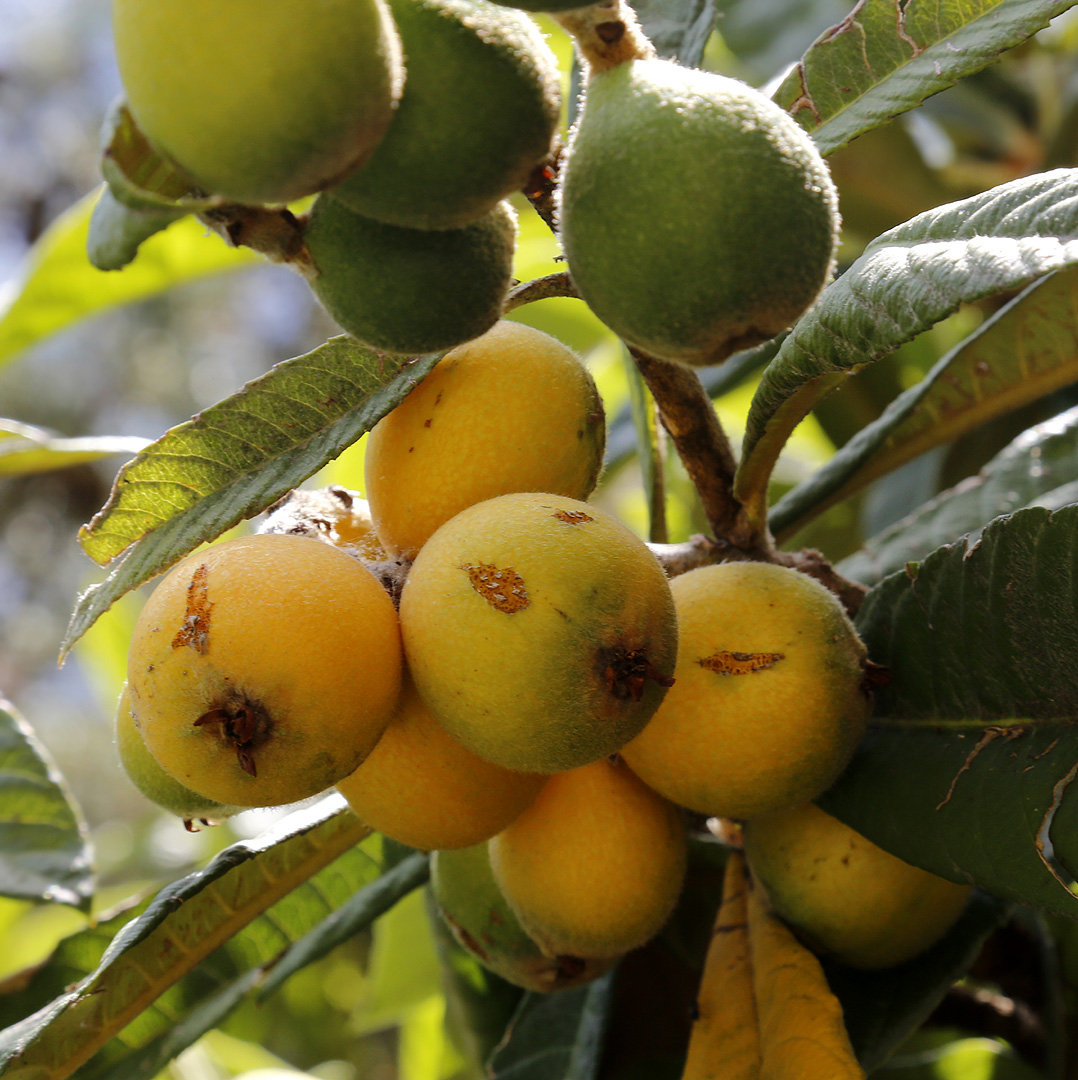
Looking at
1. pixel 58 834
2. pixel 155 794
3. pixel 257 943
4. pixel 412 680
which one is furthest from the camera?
pixel 58 834

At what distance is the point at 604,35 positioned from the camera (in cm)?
76

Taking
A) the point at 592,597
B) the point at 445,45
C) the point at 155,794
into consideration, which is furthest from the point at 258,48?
the point at 155,794

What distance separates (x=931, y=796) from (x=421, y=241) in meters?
0.65

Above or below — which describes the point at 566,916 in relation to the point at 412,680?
below

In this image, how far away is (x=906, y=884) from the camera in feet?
3.54

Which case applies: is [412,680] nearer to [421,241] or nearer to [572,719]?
[572,719]

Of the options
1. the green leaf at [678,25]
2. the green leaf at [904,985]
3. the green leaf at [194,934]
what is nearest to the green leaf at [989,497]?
the green leaf at [904,985]

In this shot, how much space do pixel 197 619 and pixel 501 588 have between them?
235 millimetres

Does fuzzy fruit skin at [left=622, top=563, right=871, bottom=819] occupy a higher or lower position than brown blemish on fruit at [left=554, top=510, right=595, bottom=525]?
lower

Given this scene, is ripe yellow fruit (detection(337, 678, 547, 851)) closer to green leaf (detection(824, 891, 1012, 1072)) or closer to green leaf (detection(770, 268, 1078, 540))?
green leaf (detection(824, 891, 1012, 1072))

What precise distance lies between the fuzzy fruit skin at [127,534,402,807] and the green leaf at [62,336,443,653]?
0.08m

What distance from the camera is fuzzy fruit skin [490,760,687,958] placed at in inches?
40.9

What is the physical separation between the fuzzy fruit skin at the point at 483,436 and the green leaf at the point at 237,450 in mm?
44

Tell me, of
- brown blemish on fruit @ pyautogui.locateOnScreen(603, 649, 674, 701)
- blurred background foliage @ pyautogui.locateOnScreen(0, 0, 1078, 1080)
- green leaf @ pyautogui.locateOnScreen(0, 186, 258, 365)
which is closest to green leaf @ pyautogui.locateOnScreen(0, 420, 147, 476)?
blurred background foliage @ pyautogui.locateOnScreen(0, 0, 1078, 1080)
